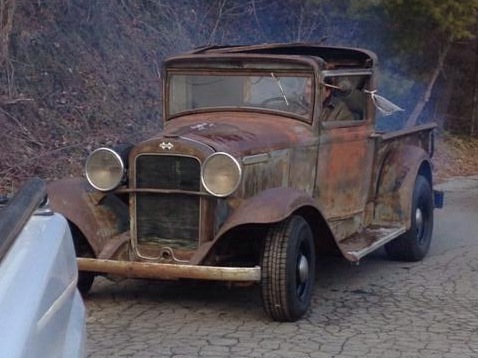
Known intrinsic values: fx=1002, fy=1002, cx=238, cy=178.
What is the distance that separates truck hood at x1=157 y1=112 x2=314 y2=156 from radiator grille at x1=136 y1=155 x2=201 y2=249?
9.2 inches

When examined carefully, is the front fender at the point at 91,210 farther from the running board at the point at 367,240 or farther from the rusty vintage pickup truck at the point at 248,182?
the running board at the point at 367,240

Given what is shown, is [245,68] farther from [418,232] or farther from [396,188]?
[418,232]

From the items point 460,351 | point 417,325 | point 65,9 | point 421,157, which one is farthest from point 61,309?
point 65,9

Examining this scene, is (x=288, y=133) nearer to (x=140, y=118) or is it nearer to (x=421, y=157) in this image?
(x=421, y=157)

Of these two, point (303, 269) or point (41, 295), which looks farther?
point (303, 269)

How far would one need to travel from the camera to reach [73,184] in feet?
24.7

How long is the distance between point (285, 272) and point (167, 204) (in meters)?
1.02

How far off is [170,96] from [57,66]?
15.8ft

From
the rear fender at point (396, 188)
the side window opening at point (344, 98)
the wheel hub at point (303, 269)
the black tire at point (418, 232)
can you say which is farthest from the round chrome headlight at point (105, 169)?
the black tire at point (418, 232)

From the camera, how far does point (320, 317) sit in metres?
7.21

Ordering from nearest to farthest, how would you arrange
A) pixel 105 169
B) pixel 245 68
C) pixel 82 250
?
pixel 105 169 < pixel 82 250 < pixel 245 68

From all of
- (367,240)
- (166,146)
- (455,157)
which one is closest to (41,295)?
(166,146)

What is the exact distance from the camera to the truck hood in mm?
7129

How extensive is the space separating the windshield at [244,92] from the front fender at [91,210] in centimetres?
119
